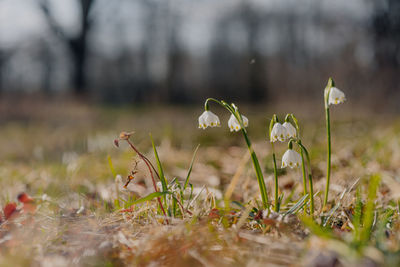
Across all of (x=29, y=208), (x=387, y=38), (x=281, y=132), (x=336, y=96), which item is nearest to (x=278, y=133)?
(x=281, y=132)

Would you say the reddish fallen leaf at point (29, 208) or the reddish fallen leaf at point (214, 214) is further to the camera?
the reddish fallen leaf at point (29, 208)

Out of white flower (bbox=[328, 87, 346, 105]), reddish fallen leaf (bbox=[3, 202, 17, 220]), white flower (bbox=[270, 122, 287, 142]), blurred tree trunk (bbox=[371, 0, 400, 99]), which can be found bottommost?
reddish fallen leaf (bbox=[3, 202, 17, 220])

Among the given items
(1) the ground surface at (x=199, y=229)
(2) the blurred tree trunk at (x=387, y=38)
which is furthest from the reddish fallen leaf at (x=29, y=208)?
(2) the blurred tree trunk at (x=387, y=38)

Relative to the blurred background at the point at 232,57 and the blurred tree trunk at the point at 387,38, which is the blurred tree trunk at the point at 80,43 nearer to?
the blurred background at the point at 232,57

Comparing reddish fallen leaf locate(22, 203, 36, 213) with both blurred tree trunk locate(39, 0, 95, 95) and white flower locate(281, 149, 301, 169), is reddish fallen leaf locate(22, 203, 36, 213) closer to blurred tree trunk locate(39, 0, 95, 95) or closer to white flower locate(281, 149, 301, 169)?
white flower locate(281, 149, 301, 169)

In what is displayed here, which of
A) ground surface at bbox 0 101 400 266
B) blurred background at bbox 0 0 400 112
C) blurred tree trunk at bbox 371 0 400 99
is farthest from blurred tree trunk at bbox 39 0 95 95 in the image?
ground surface at bbox 0 101 400 266

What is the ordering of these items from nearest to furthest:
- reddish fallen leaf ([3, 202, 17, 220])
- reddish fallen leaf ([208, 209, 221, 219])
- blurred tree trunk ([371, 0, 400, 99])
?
reddish fallen leaf ([208, 209, 221, 219]) < reddish fallen leaf ([3, 202, 17, 220]) < blurred tree trunk ([371, 0, 400, 99])

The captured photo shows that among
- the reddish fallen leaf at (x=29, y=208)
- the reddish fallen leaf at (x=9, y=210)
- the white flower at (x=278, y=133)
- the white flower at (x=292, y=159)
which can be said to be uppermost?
the white flower at (x=278, y=133)

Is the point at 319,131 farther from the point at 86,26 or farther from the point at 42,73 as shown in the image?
the point at 42,73

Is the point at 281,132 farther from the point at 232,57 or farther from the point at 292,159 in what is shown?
the point at 232,57

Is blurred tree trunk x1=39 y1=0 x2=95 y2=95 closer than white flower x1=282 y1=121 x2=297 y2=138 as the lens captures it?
No
